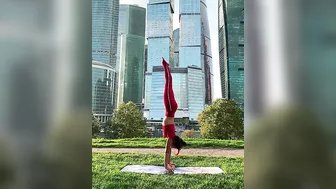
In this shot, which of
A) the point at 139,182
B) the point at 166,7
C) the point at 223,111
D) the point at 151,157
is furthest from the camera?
the point at 223,111

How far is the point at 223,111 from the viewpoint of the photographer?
4281 millimetres

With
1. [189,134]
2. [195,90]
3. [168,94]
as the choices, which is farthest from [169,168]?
[189,134]

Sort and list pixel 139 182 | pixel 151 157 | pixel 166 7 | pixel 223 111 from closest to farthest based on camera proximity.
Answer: pixel 139 182, pixel 151 157, pixel 166 7, pixel 223 111

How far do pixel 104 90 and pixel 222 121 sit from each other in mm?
1840

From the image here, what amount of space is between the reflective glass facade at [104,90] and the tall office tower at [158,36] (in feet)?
1.45

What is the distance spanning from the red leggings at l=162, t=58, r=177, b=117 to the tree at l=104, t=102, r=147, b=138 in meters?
2.02

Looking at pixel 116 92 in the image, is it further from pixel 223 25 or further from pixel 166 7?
pixel 223 25

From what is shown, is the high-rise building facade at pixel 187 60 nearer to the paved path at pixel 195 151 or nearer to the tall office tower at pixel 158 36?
the tall office tower at pixel 158 36

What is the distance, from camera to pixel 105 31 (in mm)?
3473

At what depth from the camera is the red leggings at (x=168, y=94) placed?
205cm
